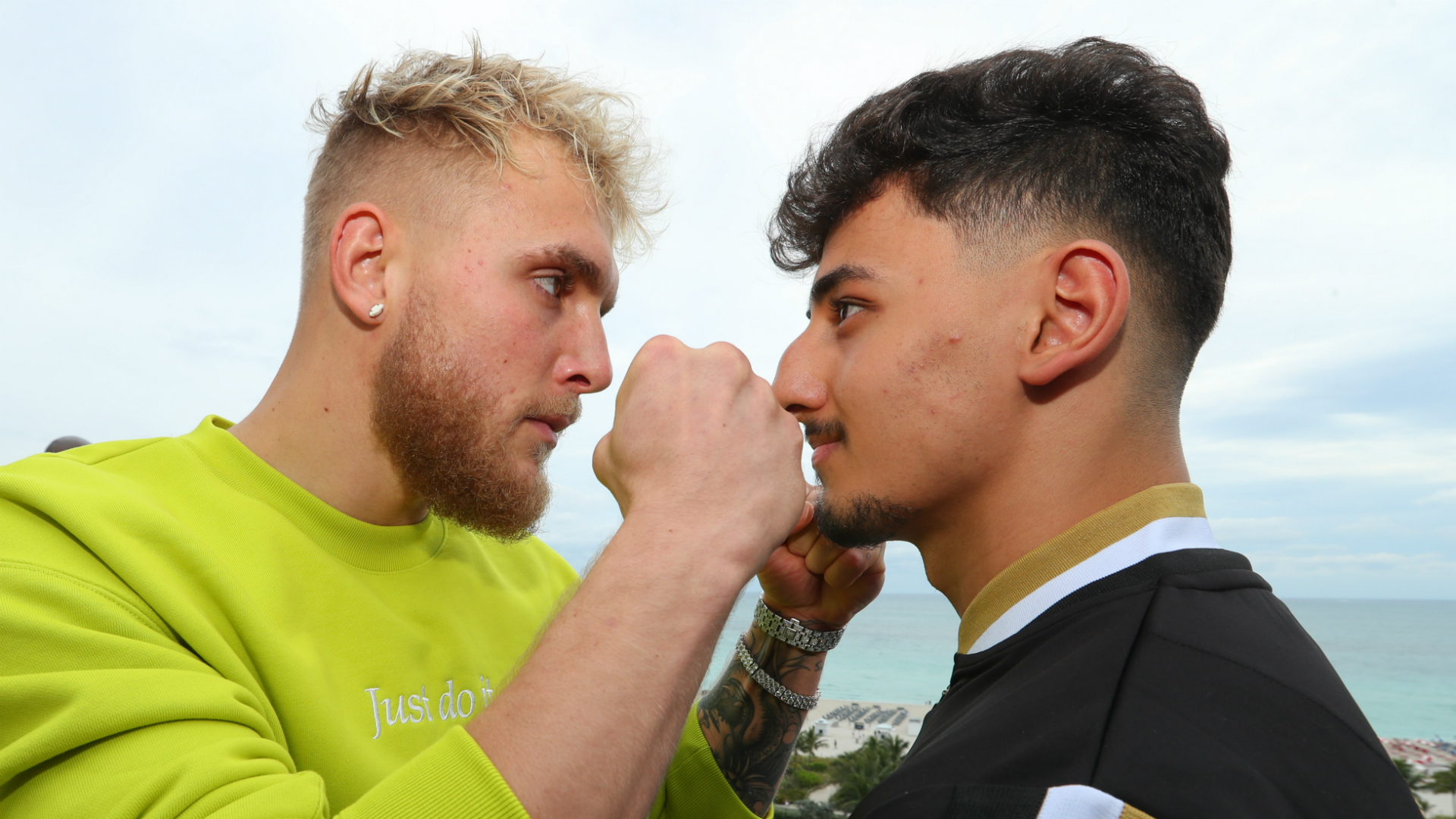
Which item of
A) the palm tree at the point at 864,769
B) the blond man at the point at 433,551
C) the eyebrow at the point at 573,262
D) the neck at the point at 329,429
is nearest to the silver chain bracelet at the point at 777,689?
the blond man at the point at 433,551

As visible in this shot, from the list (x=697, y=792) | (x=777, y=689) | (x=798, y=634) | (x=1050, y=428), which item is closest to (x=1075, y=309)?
(x=1050, y=428)

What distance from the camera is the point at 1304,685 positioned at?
157cm

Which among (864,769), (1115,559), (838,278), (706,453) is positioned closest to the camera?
(706,453)

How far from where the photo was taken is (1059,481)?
214 cm

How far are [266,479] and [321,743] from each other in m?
0.82

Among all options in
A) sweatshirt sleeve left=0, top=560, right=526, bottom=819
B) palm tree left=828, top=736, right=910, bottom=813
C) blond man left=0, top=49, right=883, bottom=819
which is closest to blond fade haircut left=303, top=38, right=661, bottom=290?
blond man left=0, top=49, right=883, bottom=819

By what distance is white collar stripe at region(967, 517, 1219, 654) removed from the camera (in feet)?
6.30

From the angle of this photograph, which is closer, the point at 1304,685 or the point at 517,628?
the point at 1304,685

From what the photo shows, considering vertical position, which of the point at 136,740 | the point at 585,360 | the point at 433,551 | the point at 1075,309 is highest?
the point at 1075,309

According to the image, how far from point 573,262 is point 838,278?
93 centimetres

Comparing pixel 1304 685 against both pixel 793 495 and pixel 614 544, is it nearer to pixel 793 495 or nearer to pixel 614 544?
pixel 793 495

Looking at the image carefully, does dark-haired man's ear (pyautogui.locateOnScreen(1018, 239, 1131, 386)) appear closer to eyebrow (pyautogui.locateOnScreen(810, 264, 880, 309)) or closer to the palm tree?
eyebrow (pyautogui.locateOnScreen(810, 264, 880, 309))

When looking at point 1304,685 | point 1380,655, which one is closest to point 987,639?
point 1304,685

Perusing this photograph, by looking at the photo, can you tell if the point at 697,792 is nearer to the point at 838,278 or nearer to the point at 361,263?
the point at 838,278
